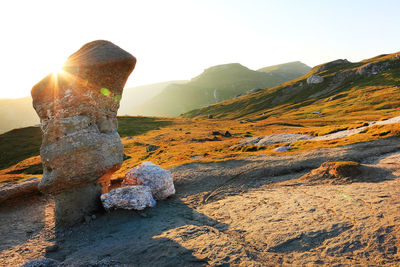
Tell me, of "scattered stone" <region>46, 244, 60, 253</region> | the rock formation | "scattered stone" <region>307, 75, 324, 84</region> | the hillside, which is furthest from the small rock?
"scattered stone" <region>307, 75, 324, 84</region>

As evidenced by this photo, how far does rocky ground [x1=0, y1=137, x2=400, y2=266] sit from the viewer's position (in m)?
9.84

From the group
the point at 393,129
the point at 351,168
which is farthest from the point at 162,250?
the point at 393,129

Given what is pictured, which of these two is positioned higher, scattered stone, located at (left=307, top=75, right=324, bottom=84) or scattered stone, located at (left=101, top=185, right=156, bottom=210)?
scattered stone, located at (left=307, top=75, right=324, bottom=84)

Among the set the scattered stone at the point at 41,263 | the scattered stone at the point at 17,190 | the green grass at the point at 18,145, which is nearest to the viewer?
the scattered stone at the point at 41,263

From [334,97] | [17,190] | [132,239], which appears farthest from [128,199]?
[334,97]

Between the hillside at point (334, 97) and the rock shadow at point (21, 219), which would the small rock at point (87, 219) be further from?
the hillside at point (334, 97)

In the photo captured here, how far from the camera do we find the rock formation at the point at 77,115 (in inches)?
639

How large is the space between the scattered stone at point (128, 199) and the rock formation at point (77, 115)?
5.43 ft

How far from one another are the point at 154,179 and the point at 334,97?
160944 mm

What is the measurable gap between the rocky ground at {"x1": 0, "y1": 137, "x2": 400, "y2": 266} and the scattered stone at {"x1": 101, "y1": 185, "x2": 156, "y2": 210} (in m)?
0.60

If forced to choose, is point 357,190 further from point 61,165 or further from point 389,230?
point 61,165

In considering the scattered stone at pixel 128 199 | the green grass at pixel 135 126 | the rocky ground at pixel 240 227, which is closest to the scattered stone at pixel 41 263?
the rocky ground at pixel 240 227

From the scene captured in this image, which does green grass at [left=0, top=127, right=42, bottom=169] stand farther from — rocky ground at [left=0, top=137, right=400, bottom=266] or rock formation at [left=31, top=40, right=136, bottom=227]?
rock formation at [left=31, top=40, right=136, bottom=227]

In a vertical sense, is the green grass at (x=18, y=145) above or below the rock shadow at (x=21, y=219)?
above
